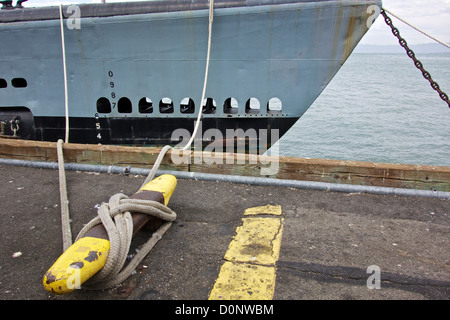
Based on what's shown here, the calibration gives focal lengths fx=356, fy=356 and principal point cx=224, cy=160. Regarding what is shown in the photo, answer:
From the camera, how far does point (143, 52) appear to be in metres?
8.16

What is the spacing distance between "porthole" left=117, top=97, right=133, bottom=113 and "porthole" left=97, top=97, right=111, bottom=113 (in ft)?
0.91

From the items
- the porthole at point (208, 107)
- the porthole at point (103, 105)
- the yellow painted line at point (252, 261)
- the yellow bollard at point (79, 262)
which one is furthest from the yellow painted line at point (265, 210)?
the porthole at point (103, 105)

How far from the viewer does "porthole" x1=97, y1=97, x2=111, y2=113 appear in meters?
8.92

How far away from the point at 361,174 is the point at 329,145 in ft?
51.1

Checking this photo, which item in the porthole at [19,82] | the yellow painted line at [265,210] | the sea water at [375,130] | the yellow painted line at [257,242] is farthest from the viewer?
the sea water at [375,130]

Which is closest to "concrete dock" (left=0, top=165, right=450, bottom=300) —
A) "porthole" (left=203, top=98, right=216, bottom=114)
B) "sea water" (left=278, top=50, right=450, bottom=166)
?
"porthole" (left=203, top=98, right=216, bottom=114)

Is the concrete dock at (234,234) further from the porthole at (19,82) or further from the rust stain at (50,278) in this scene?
the porthole at (19,82)

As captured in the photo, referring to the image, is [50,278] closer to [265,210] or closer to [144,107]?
[265,210]

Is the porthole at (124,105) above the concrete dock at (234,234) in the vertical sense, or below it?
above

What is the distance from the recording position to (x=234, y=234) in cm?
333

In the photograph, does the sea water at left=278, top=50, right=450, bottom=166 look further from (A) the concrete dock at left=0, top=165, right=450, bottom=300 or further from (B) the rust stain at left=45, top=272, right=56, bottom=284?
(B) the rust stain at left=45, top=272, right=56, bottom=284

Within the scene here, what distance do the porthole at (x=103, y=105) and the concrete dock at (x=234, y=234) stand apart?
454 cm

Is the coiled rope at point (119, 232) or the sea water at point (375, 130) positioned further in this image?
the sea water at point (375, 130)

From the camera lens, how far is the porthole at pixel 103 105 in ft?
29.3
